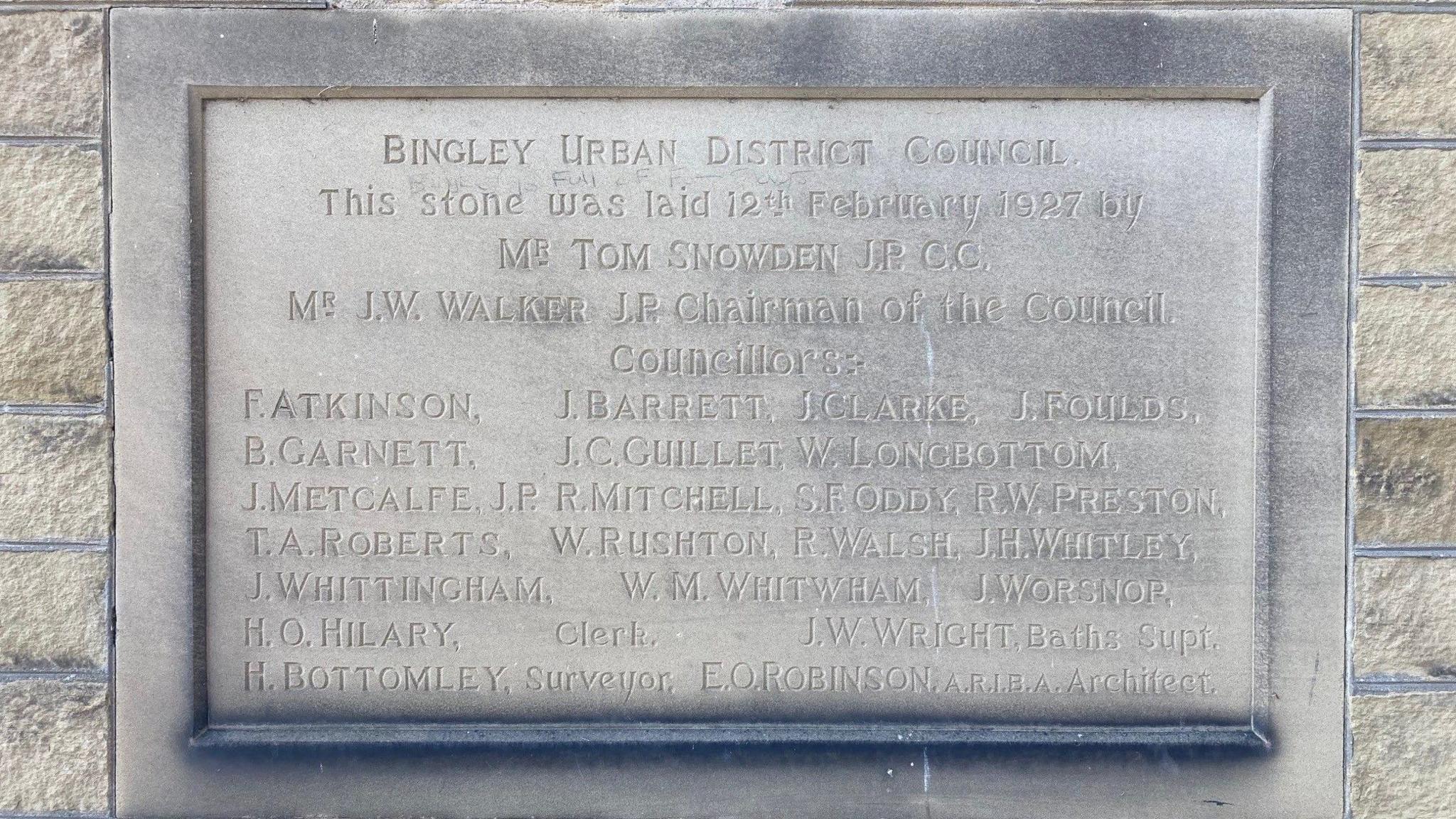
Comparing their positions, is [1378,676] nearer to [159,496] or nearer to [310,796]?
[310,796]

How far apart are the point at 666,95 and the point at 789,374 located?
0.84 meters

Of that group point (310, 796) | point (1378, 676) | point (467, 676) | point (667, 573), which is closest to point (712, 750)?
point (667, 573)

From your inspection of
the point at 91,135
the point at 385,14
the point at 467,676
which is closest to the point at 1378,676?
the point at 467,676

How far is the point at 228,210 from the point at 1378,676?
3.40 meters

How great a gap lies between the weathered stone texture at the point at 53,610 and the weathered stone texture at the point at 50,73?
1171 mm

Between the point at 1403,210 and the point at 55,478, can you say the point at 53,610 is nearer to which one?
the point at 55,478

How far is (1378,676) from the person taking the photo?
2617 millimetres

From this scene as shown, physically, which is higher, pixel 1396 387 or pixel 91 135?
pixel 91 135

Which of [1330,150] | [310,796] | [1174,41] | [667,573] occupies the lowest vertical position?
[310,796]

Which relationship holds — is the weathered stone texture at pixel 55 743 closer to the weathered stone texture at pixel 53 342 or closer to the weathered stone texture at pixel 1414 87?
the weathered stone texture at pixel 53 342

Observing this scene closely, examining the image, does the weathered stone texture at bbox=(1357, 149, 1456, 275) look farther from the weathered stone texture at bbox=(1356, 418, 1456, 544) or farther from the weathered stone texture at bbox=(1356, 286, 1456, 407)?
the weathered stone texture at bbox=(1356, 418, 1456, 544)

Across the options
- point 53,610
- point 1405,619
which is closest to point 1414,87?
point 1405,619

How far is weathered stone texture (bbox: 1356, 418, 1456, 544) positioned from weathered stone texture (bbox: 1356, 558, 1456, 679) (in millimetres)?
79

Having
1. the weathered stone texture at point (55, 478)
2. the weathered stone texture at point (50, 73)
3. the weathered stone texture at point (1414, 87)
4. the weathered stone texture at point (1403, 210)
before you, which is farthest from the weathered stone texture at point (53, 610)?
the weathered stone texture at point (1414, 87)
